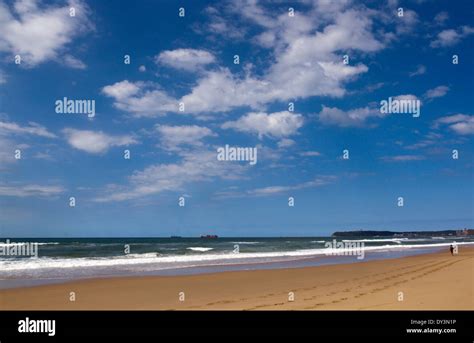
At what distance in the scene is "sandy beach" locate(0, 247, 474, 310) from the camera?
438 inches

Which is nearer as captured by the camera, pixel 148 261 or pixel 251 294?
pixel 251 294

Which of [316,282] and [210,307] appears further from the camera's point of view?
[316,282]

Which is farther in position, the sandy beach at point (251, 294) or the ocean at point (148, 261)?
the ocean at point (148, 261)

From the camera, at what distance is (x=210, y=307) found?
11.3 meters

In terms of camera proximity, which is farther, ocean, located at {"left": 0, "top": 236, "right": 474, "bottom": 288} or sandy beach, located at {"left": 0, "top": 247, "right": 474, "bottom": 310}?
ocean, located at {"left": 0, "top": 236, "right": 474, "bottom": 288}

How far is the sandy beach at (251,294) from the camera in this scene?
1112cm

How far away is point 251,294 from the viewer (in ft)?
44.7
